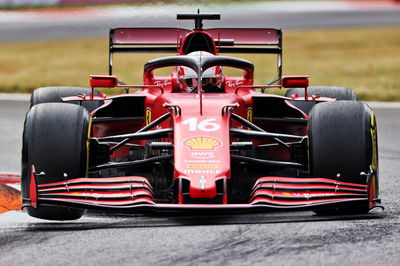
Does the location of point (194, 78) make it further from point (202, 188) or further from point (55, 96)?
point (55, 96)

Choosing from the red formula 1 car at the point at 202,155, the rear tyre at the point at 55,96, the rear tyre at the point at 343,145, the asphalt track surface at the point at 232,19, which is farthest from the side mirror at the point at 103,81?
the asphalt track surface at the point at 232,19

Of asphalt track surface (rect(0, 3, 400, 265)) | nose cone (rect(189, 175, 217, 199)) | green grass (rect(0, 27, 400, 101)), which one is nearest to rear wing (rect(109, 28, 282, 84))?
asphalt track surface (rect(0, 3, 400, 265))

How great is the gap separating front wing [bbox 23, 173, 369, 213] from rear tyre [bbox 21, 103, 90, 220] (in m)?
0.18

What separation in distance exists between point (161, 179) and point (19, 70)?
16.2 metres

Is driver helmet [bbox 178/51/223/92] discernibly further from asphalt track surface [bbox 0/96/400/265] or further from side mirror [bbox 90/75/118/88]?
asphalt track surface [bbox 0/96/400/265]

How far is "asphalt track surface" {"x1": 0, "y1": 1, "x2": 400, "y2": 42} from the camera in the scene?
1177 inches

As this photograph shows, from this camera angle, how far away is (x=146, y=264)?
573 cm

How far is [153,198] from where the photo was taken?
23.0 ft

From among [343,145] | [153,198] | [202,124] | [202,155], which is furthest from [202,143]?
[343,145]

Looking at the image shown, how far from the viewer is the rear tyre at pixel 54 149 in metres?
7.33

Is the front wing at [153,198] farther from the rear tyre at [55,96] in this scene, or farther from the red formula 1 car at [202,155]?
the rear tyre at [55,96]

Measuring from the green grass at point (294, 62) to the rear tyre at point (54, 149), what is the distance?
11.1 m

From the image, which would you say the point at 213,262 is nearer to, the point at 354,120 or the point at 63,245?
the point at 63,245

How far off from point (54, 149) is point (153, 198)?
0.93 metres
